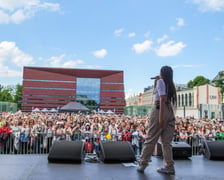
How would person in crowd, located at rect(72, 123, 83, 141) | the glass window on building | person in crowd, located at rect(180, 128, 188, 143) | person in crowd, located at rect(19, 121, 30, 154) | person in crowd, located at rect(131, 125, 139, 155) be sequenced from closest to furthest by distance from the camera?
person in crowd, located at rect(19, 121, 30, 154) → person in crowd, located at rect(72, 123, 83, 141) → person in crowd, located at rect(131, 125, 139, 155) → person in crowd, located at rect(180, 128, 188, 143) → the glass window on building

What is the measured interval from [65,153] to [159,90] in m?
2.37

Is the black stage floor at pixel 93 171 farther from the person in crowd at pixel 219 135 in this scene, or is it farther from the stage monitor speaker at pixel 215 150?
the person in crowd at pixel 219 135

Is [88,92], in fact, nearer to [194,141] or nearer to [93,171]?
[194,141]

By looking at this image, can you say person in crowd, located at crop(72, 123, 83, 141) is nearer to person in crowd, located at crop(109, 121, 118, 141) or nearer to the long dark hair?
person in crowd, located at crop(109, 121, 118, 141)

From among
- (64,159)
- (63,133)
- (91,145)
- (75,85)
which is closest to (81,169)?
(64,159)

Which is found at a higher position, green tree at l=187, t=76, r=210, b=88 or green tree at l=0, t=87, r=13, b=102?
green tree at l=187, t=76, r=210, b=88

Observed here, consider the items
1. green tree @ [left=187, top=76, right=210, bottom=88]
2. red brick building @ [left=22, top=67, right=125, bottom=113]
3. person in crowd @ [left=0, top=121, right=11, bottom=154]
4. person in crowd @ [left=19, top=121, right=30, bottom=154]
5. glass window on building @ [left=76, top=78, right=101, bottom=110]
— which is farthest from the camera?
glass window on building @ [left=76, top=78, right=101, bottom=110]

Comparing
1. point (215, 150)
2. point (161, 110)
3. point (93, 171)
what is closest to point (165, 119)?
point (161, 110)

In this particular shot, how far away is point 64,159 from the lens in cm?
462

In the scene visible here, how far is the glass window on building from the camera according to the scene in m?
80.0

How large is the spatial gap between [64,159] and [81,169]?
63 cm

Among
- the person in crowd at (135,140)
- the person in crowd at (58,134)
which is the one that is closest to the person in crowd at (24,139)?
the person in crowd at (58,134)

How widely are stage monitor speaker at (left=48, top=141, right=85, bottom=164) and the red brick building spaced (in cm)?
7312

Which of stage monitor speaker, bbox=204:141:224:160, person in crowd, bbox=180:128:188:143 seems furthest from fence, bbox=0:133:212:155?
stage monitor speaker, bbox=204:141:224:160
